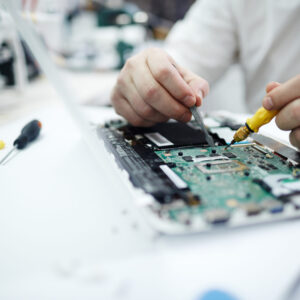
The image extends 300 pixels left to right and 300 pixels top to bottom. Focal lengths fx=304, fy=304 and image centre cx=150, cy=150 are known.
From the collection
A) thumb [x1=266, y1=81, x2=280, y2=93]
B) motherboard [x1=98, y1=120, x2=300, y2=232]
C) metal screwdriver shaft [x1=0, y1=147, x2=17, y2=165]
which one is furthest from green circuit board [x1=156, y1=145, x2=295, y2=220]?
metal screwdriver shaft [x1=0, y1=147, x2=17, y2=165]

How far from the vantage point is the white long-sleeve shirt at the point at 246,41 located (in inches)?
39.4

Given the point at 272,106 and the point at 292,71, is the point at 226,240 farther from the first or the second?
the point at 292,71

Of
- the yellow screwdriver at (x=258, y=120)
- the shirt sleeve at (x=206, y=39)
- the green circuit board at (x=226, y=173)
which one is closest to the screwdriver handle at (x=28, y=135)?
the green circuit board at (x=226, y=173)

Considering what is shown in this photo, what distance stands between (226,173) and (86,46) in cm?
200

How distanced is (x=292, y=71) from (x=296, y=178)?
740 mm

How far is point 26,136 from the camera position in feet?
2.09

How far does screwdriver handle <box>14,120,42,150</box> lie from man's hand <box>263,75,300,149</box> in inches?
18.4

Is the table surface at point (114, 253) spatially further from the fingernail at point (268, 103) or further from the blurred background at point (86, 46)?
the blurred background at point (86, 46)

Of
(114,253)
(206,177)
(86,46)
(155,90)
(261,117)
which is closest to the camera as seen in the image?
(114,253)

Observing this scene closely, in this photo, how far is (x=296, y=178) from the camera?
417 mm

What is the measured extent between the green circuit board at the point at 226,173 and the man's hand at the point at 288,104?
0.18ft

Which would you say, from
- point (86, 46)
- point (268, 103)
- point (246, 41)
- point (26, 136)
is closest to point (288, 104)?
point (268, 103)

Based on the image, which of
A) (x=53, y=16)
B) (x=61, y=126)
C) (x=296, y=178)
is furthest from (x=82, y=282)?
(x=53, y=16)

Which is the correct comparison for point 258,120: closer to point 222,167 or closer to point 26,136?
point 222,167
